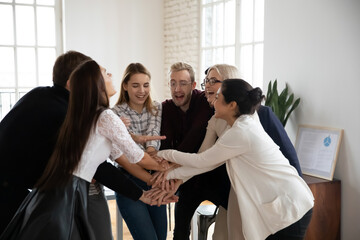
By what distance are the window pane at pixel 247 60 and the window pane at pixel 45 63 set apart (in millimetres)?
2940

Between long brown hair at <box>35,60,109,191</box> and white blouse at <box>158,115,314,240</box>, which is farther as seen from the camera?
white blouse at <box>158,115,314,240</box>

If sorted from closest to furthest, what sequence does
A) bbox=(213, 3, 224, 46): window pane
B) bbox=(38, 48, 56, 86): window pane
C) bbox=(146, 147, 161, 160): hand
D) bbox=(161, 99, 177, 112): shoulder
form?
bbox=(146, 147, 161, 160): hand, bbox=(161, 99, 177, 112): shoulder, bbox=(213, 3, 224, 46): window pane, bbox=(38, 48, 56, 86): window pane

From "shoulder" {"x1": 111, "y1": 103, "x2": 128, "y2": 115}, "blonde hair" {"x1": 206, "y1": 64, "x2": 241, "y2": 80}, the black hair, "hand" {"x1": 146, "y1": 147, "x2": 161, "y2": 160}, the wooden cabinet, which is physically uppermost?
"blonde hair" {"x1": 206, "y1": 64, "x2": 241, "y2": 80}

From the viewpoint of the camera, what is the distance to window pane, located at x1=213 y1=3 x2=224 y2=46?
5.36 m

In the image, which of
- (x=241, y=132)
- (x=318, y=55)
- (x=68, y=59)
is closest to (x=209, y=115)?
(x=241, y=132)

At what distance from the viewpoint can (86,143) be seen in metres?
1.68

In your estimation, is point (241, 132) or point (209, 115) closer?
point (241, 132)

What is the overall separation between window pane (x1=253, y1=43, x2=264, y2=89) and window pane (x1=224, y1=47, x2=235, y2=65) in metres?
0.45

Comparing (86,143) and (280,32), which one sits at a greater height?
(280,32)

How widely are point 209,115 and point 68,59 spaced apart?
941mm

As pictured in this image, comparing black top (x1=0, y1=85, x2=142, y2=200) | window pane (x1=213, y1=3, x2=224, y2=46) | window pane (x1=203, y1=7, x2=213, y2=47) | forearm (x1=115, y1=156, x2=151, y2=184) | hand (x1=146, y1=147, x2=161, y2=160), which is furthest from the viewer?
window pane (x1=203, y1=7, x2=213, y2=47)

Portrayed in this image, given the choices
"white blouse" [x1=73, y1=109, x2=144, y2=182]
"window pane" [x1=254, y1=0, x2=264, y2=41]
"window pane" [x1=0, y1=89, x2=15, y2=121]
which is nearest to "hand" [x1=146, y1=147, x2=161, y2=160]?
"white blouse" [x1=73, y1=109, x2=144, y2=182]

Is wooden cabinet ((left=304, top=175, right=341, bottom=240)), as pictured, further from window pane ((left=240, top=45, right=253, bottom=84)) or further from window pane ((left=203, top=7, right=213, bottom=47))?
window pane ((left=203, top=7, right=213, bottom=47))

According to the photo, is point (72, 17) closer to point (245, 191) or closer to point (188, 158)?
point (188, 158)
